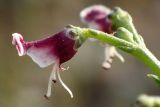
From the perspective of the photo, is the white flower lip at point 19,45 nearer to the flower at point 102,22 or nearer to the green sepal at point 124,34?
the green sepal at point 124,34

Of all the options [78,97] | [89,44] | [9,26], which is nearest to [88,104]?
[78,97]

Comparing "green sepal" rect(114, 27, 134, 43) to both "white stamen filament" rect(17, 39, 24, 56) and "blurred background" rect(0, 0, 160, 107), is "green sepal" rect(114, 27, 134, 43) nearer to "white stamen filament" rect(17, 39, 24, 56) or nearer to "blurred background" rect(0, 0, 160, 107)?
"white stamen filament" rect(17, 39, 24, 56)

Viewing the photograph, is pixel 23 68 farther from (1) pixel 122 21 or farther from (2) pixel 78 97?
(1) pixel 122 21

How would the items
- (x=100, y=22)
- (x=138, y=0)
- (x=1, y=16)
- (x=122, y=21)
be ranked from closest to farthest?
1. (x=122, y=21)
2. (x=100, y=22)
3. (x=1, y=16)
4. (x=138, y=0)

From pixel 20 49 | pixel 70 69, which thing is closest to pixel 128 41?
pixel 20 49

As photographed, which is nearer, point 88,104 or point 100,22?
point 100,22

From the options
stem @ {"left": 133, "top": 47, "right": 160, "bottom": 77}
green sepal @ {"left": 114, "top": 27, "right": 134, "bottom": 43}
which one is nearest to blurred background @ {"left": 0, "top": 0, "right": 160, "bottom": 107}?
green sepal @ {"left": 114, "top": 27, "right": 134, "bottom": 43}
